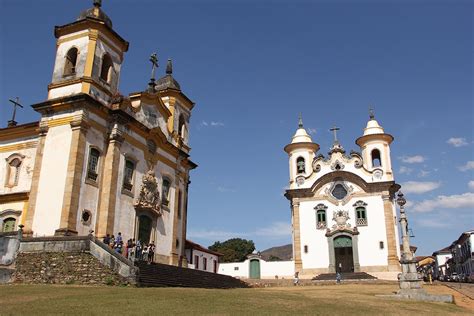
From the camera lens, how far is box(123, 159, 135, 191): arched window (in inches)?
901

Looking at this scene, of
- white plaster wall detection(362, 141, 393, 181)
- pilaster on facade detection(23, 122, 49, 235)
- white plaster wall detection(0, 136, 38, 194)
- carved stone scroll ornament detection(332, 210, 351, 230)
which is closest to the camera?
pilaster on facade detection(23, 122, 49, 235)

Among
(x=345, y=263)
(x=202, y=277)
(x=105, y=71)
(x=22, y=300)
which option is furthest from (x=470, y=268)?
(x=22, y=300)

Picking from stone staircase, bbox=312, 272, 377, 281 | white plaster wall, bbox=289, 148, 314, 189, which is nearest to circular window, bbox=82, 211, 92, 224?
stone staircase, bbox=312, 272, 377, 281

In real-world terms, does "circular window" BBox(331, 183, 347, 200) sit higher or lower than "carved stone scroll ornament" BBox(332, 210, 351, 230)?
higher

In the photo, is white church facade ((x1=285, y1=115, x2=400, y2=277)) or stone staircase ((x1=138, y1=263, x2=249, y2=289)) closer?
stone staircase ((x1=138, y1=263, x2=249, y2=289))

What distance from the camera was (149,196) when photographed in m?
24.4

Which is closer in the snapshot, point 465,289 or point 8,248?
point 8,248

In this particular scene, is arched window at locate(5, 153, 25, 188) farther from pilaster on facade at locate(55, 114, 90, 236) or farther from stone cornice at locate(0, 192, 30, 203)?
pilaster on facade at locate(55, 114, 90, 236)

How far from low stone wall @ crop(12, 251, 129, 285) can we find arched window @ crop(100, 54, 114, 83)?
991cm

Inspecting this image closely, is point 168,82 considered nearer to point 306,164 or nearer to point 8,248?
point 8,248

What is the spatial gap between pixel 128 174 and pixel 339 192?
23.6m

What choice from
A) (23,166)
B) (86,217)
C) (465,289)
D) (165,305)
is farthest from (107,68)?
(465,289)

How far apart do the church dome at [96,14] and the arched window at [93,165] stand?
7.03 metres

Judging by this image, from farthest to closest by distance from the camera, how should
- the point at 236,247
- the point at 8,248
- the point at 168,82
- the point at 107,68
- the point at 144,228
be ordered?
the point at 236,247 → the point at 168,82 → the point at 144,228 → the point at 107,68 → the point at 8,248
